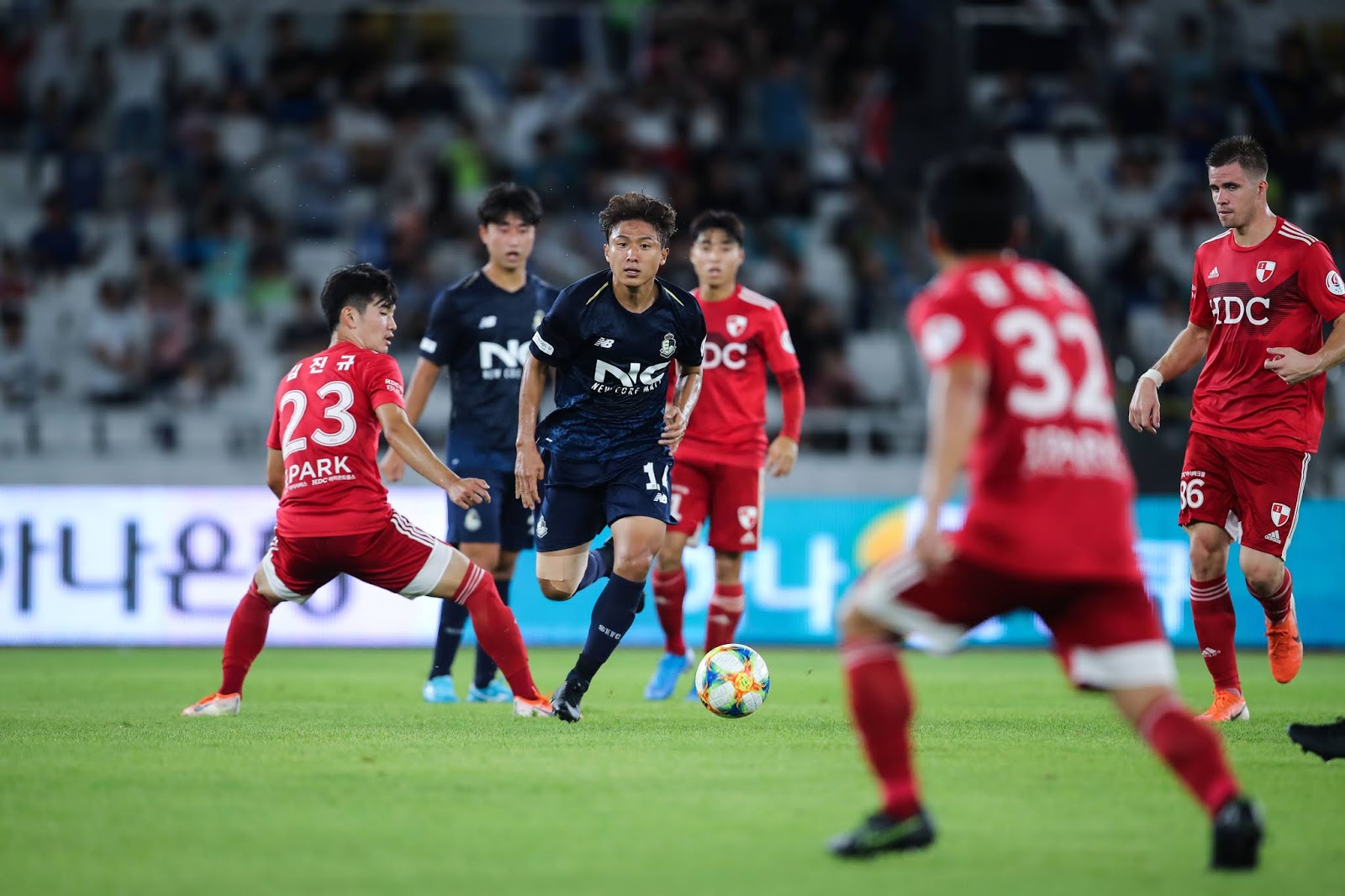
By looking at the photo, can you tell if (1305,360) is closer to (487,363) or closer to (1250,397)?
(1250,397)

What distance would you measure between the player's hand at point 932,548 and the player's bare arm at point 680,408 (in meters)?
3.63

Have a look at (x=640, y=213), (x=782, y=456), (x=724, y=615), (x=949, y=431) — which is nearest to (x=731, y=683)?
(x=724, y=615)

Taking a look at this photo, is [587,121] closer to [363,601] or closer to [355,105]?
[355,105]

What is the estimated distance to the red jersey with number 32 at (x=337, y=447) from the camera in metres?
7.49

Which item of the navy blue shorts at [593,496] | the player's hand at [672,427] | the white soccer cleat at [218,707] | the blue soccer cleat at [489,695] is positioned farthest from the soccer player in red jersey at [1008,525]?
the blue soccer cleat at [489,695]

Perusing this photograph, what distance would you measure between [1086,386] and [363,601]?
968 cm

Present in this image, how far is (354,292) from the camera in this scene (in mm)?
7738

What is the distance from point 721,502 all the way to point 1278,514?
303cm

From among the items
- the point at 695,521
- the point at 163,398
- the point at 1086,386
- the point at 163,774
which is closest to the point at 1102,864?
the point at 1086,386

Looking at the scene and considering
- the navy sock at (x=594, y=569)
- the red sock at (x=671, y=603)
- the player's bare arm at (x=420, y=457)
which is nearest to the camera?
the player's bare arm at (x=420, y=457)

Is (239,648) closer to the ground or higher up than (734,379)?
closer to the ground

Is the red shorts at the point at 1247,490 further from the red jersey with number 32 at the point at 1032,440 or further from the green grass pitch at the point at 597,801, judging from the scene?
the red jersey with number 32 at the point at 1032,440

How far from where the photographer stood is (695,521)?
31.2 feet

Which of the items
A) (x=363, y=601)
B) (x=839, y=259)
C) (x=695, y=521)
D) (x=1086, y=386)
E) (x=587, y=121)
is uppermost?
(x=587, y=121)
